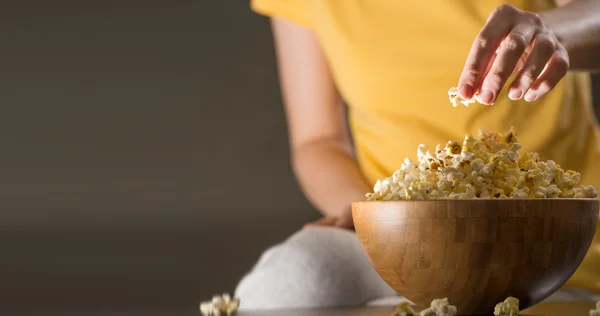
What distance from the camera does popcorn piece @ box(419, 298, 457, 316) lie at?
0.70m

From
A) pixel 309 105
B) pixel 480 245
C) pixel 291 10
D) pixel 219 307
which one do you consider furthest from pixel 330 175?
pixel 480 245

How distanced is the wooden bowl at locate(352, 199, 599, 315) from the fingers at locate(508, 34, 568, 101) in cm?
12

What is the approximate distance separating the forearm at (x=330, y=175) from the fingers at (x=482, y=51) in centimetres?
70

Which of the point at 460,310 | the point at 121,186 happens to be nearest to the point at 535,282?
the point at 460,310

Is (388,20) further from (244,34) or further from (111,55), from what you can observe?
(111,55)

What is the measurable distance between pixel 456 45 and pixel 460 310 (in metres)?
0.73

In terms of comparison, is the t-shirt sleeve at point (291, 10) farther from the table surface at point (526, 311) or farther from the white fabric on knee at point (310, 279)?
the table surface at point (526, 311)

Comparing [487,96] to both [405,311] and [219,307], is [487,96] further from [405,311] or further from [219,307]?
[219,307]

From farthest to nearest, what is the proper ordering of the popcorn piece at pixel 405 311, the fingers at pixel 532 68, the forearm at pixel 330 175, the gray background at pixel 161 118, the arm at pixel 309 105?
the gray background at pixel 161 118 < the arm at pixel 309 105 < the forearm at pixel 330 175 < the fingers at pixel 532 68 < the popcorn piece at pixel 405 311

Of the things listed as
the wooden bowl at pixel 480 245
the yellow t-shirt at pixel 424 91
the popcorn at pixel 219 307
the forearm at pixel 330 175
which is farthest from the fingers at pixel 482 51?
the forearm at pixel 330 175

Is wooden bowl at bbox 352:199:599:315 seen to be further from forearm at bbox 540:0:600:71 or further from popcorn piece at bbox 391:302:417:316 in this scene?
forearm at bbox 540:0:600:71

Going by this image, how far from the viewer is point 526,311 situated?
2.64 feet

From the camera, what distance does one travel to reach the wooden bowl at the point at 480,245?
0.71 m

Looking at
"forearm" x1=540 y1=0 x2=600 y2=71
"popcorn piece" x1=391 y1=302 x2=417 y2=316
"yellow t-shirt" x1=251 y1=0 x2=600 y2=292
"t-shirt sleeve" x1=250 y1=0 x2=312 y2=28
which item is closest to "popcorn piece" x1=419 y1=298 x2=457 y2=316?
"popcorn piece" x1=391 y1=302 x2=417 y2=316
